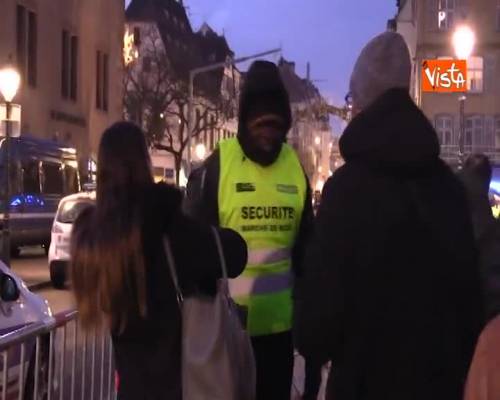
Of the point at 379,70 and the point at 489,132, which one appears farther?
the point at 489,132

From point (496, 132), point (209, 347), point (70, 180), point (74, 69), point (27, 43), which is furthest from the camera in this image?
point (496, 132)

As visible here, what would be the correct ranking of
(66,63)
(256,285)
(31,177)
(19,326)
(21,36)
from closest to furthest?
1. (256,285)
2. (19,326)
3. (31,177)
4. (21,36)
5. (66,63)

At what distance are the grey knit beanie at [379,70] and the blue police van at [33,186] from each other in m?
24.1

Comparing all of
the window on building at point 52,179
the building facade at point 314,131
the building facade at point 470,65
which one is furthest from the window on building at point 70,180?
the building facade at point 314,131

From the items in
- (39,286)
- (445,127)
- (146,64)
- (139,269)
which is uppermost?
(146,64)

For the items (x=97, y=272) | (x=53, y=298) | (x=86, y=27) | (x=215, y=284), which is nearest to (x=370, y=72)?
(x=215, y=284)

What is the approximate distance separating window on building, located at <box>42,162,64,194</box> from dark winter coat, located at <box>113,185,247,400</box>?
2720 cm

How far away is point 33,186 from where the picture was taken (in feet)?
97.4

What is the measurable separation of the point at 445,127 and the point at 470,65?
3.36 metres

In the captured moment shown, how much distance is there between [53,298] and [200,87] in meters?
52.5

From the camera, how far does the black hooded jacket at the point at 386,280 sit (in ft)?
9.99

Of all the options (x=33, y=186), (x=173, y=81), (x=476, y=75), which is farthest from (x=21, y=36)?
(x=476, y=75)

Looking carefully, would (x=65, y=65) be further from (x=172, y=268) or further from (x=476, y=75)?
(x=172, y=268)

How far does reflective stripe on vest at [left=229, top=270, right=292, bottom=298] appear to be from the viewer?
175 inches
